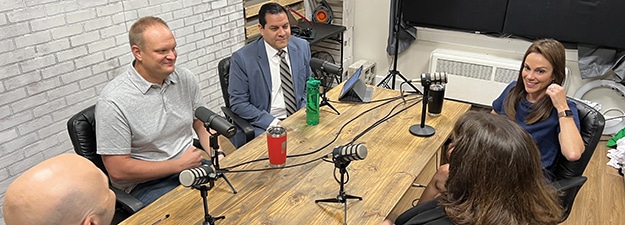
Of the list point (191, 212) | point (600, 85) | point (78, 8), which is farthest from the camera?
point (600, 85)

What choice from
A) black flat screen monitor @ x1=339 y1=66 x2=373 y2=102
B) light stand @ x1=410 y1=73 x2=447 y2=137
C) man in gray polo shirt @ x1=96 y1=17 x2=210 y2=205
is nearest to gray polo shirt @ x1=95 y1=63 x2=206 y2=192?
man in gray polo shirt @ x1=96 y1=17 x2=210 y2=205

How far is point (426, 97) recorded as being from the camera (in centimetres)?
207

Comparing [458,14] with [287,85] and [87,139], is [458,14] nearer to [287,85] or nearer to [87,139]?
[287,85]

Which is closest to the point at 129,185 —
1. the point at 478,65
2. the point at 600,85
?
the point at 478,65

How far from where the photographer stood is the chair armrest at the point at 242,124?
242 cm

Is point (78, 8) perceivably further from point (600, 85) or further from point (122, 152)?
point (600, 85)

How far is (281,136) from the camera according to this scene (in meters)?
1.78

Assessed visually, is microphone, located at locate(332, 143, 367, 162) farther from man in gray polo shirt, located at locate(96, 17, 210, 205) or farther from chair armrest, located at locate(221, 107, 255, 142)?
chair armrest, located at locate(221, 107, 255, 142)

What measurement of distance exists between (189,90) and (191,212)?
0.84 metres

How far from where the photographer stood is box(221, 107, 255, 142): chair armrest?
242cm

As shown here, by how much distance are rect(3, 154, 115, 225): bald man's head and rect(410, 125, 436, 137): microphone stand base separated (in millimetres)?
1409

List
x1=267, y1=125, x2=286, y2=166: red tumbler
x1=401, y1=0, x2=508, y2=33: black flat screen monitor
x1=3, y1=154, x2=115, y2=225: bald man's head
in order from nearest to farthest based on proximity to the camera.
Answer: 1. x1=3, y1=154, x2=115, y2=225: bald man's head
2. x1=267, y1=125, x2=286, y2=166: red tumbler
3. x1=401, y1=0, x2=508, y2=33: black flat screen monitor

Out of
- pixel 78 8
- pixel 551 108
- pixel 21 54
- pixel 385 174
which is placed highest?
pixel 78 8

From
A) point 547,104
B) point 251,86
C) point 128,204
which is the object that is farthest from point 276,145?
point 547,104
